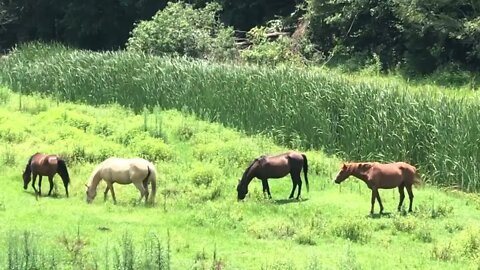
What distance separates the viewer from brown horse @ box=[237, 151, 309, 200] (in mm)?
13180

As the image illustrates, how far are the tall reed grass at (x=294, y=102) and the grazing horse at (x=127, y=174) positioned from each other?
503 cm

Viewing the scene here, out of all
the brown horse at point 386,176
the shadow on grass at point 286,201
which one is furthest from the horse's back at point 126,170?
the brown horse at point 386,176

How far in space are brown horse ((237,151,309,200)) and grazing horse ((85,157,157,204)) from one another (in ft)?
A: 4.94

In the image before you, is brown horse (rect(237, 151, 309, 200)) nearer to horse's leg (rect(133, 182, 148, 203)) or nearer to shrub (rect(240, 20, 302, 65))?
horse's leg (rect(133, 182, 148, 203))

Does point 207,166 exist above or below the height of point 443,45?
below

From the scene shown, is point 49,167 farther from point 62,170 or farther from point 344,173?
point 344,173

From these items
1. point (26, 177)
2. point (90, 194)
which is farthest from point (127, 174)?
point (26, 177)

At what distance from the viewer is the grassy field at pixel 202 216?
9695 millimetres

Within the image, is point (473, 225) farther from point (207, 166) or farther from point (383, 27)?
point (383, 27)

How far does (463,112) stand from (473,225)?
4.30 m

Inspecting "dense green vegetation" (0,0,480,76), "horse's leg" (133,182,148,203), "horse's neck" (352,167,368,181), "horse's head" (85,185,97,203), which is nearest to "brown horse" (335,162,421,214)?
"horse's neck" (352,167,368,181)

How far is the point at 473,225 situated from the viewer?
11.3 meters

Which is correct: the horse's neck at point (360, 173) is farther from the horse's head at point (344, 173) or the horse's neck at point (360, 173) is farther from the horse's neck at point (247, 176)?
the horse's neck at point (247, 176)

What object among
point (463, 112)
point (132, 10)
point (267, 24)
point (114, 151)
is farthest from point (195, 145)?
point (132, 10)
